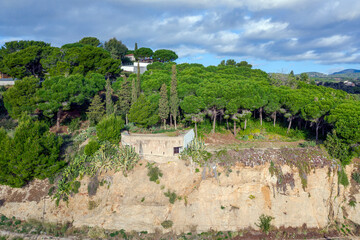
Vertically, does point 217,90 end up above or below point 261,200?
above

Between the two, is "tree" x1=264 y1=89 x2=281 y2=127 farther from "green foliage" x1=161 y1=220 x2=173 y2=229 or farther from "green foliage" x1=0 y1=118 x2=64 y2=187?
"green foliage" x1=0 y1=118 x2=64 y2=187

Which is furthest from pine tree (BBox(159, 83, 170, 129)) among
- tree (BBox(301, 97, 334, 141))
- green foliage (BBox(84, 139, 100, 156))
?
tree (BBox(301, 97, 334, 141))

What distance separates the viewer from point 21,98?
2208 cm

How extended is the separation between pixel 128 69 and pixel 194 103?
29.3 meters

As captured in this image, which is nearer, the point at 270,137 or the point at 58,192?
the point at 58,192

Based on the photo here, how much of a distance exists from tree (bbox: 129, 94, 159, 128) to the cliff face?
4673 mm

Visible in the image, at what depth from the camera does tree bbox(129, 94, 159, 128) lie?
20.6 m

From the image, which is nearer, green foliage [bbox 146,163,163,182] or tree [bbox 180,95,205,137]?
green foliage [bbox 146,163,163,182]

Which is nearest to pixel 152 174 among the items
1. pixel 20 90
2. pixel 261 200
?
pixel 261 200

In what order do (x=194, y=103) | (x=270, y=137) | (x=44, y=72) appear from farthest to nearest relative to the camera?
(x=44, y=72)
(x=270, y=137)
(x=194, y=103)

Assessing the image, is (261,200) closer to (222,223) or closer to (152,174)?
(222,223)

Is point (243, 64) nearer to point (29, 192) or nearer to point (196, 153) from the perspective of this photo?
point (196, 153)

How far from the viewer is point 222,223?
1644 centimetres

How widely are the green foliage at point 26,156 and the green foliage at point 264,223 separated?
50.8 feet
